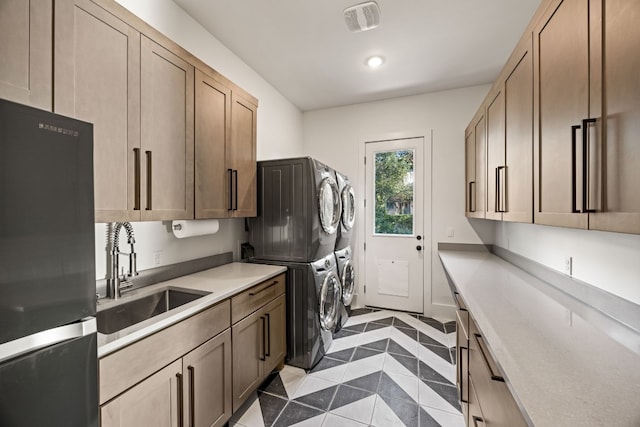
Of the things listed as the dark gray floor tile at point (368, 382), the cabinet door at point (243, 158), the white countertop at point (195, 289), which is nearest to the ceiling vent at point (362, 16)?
the cabinet door at point (243, 158)

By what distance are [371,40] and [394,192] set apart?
6.14 feet

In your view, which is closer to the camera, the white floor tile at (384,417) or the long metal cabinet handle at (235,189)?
the white floor tile at (384,417)

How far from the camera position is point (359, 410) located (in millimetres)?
1933

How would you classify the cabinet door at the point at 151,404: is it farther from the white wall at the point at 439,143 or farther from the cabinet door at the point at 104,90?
the white wall at the point at 439,143

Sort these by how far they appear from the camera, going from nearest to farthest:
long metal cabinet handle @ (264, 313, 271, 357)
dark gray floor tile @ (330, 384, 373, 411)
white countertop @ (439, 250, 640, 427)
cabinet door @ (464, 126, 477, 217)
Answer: white countertop @ (439, 250, 640, 427)
dark gray floor tile @ (330, 384, 373, 411)
long metal cabinet handle @ (264, 313, 271, 357)
cabinet door @ (464, 126, 477, 217)

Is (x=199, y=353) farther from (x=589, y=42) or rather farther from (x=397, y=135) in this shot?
(x=397, y=135)

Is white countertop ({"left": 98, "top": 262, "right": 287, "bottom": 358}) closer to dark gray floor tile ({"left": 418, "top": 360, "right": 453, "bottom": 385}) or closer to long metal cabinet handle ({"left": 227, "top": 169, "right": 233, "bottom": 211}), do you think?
long metal cabinet handle ({"left": 227, "top": 169, "right": 233, "bottom": 211})

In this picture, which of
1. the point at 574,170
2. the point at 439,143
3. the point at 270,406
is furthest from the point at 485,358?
the point at 439,143

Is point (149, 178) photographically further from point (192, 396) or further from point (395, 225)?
point (395, 225)

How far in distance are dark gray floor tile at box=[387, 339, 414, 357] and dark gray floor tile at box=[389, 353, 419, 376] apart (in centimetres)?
5

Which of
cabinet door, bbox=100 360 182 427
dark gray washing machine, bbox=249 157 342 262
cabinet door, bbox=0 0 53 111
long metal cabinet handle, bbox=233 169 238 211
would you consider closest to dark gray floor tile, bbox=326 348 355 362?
dark gray washing machine, bbox=249 157 342 262

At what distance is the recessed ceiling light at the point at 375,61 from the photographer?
A: 8.94 feet

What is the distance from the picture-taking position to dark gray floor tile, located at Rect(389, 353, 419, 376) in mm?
2383

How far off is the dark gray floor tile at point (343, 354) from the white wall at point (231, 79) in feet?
4.39
